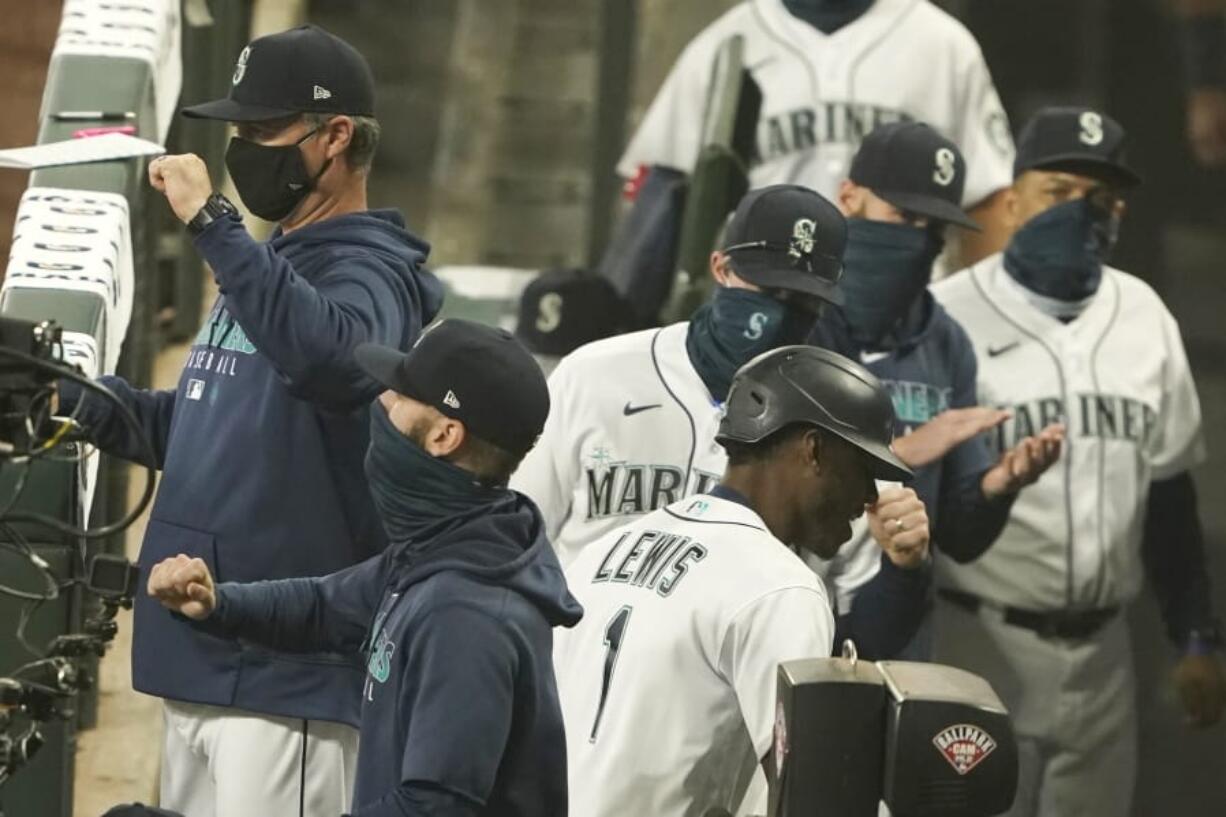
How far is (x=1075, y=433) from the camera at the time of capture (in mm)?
7074

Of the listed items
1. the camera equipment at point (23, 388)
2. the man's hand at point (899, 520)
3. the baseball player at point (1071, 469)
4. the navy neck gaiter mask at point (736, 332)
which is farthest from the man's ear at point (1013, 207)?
the camera equipment at point (23, 388)

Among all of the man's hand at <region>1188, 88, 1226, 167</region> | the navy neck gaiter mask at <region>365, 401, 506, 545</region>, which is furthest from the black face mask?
the man's hand at <region>1188, 88, 1226, 167</region>

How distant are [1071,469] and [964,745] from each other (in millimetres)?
3329

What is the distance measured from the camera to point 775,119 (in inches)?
319

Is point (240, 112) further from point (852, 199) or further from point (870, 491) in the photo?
point (852, 199)

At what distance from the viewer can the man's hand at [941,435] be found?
6.13 metres

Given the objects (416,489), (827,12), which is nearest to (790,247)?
(416,489)

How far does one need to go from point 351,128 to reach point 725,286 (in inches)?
42.2

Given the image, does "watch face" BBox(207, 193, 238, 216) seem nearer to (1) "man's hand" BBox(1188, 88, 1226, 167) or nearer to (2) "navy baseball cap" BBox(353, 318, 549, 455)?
(2) "navy baseball cap" BBox(353, 318, 549, 455)

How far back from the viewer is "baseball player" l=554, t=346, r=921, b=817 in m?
4.48

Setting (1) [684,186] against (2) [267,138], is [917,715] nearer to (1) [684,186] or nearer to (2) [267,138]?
(2) [267,138]

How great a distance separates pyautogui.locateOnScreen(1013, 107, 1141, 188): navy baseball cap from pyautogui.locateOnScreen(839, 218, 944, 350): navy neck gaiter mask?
32.5 inches

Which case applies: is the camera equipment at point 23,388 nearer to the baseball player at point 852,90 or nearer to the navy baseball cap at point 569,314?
the navy baseball cap at point 569,314

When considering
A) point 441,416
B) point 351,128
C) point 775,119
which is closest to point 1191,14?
point 775,119
